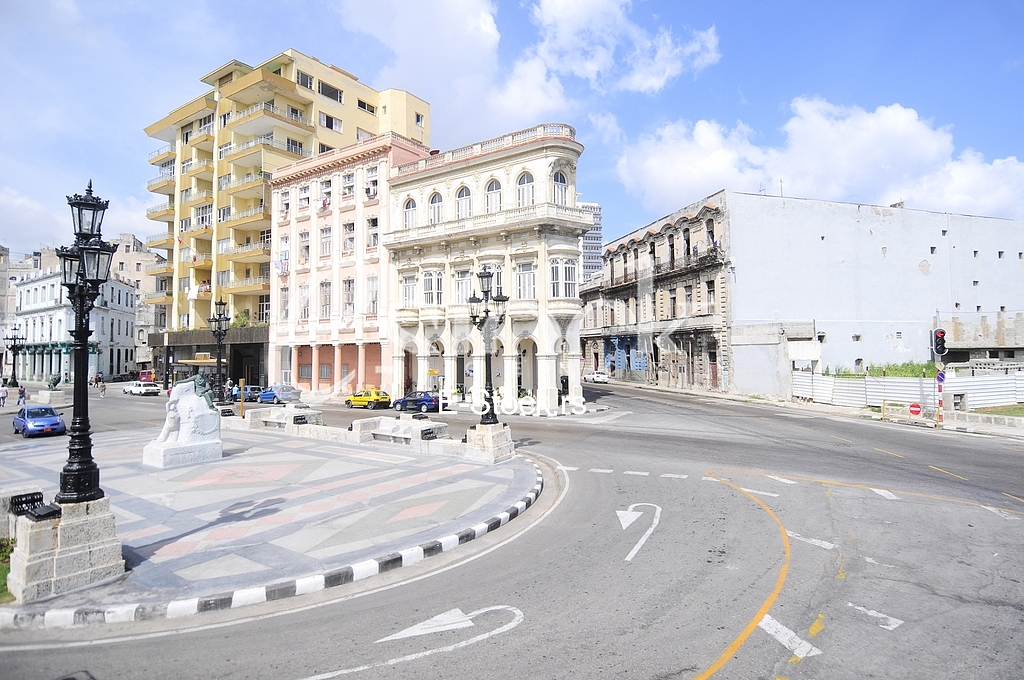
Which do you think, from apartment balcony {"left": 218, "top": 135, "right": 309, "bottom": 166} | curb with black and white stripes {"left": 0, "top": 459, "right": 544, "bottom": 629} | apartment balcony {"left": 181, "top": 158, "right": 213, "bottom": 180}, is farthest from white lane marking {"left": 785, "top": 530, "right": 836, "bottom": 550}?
apartment balcony {"left": 181, "top": 158, "right": 213, "bottom": 180}

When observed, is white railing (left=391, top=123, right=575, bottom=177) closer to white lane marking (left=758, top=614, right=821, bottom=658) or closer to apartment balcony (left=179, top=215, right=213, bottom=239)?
apartment balcony (left=179, top=215, right=213, bottom=239)

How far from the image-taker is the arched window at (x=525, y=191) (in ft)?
108

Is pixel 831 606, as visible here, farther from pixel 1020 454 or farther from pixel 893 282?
pixel 893 282

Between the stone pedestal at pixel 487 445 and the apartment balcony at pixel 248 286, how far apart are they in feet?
120

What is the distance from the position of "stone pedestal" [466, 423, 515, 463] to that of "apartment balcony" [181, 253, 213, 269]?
44.4 m

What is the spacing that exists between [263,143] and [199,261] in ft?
43.3

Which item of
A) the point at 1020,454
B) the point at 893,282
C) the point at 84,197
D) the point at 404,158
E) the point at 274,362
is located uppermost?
the point at 404,158

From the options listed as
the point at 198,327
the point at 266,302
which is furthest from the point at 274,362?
the point at 198,327

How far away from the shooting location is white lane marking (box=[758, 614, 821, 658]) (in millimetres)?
5453

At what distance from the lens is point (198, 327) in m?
51.3

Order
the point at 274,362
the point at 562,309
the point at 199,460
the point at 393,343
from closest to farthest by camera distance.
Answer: the point at 199,460
the point at 562,309
the point at 393,343
the point at 274,362

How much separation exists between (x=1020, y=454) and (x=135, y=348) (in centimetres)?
9121

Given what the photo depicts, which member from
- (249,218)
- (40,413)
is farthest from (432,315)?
(249,218)

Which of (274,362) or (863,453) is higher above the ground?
(274,362)
